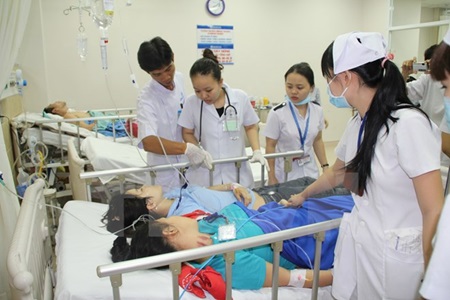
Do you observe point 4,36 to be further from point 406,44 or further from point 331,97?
point 406,44

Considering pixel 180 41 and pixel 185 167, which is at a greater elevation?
pixel 180 41

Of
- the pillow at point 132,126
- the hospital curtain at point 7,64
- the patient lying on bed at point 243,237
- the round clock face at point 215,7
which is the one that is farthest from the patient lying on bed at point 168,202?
the round clock face at point 215,7

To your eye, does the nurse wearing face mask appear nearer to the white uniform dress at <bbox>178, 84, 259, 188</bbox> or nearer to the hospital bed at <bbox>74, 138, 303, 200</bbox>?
the hospital bed at <bbox>74, 138, 303, 200</bbox>

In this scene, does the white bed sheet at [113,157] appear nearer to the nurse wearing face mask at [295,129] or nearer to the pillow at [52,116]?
the nurse wearing face mask at [295,129]

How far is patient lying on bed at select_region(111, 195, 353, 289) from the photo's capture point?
4.43ft

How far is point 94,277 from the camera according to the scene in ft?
4.23

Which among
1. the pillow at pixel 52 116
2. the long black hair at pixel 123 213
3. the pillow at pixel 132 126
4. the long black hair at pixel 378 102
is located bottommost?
the long black hair at pixel 123 213

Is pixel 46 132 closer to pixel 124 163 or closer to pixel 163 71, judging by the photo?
pixel 124 163

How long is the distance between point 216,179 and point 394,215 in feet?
4.11

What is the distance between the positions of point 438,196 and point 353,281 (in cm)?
42

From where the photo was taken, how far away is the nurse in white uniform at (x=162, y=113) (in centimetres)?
185

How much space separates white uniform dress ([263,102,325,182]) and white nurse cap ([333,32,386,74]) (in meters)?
1.18

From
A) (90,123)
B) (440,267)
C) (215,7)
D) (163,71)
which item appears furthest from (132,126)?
(440,267)

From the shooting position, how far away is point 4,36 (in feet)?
5.25
